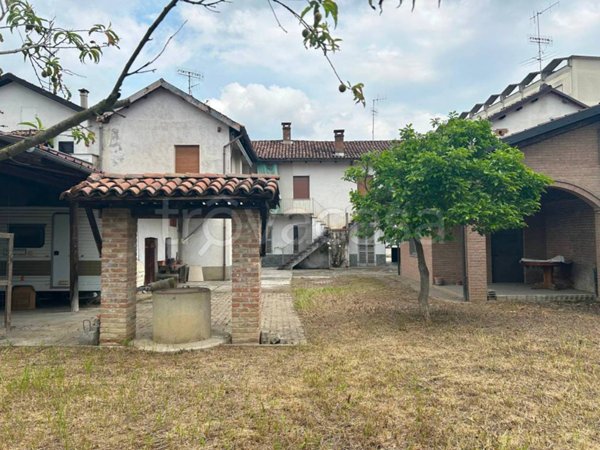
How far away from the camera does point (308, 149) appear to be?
25.7 metres

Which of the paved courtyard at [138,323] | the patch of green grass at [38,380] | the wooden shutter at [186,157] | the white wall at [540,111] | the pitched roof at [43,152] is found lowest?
the patch of green grass at [38,380]

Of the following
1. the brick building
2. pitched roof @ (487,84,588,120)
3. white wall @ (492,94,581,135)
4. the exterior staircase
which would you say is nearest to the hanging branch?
the brick building

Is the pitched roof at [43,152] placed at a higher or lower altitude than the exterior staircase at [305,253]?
higher

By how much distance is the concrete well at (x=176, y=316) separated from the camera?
6102mm

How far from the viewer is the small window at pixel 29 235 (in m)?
9.61

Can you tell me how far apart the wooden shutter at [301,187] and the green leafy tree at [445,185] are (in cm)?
1671

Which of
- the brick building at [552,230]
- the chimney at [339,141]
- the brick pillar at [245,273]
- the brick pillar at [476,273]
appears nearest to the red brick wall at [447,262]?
the brick building at [552,230]

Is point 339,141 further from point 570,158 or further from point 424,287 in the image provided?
point 424,287

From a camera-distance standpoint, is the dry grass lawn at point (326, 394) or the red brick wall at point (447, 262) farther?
the red brick wall at point (447, 262)

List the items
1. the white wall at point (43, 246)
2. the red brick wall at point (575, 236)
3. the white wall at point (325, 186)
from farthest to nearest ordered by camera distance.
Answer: the white wall at point (325, 186)
the red brick wall at point (575, 236)
the white wall at point (43, 246)

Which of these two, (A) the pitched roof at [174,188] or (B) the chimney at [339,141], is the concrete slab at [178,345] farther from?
(B) the chimney at [339,141]

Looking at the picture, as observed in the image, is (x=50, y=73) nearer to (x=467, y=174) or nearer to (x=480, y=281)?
(x=467, y=174)

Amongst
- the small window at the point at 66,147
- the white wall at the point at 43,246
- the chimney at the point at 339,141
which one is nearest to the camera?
the white wall at the point at 43,246

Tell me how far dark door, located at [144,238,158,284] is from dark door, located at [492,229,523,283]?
1105 centimetres
